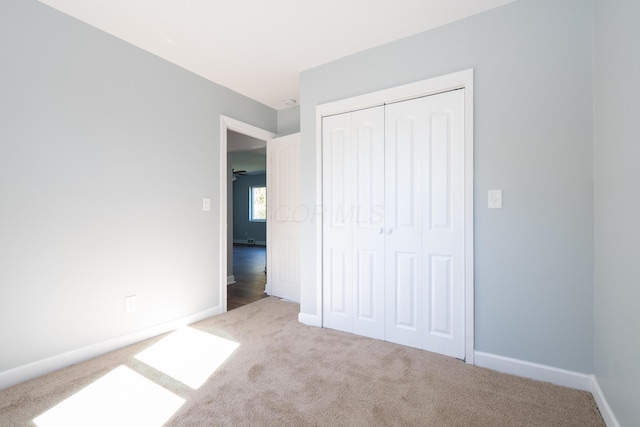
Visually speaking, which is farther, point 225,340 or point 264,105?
point 264,105

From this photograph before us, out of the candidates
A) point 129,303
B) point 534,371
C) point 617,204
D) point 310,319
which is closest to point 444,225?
point 617,204

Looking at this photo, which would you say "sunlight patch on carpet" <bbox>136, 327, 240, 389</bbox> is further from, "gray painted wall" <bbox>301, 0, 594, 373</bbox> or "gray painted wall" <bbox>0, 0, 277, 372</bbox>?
"gray painted wall" <bbox>301, 0, 594, 373</bbox>

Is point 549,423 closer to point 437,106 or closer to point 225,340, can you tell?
point 437,106

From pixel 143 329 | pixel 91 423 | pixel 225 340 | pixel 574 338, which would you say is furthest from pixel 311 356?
pixel 574 338

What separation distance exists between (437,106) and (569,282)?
1.48m

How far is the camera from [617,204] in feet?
4.45

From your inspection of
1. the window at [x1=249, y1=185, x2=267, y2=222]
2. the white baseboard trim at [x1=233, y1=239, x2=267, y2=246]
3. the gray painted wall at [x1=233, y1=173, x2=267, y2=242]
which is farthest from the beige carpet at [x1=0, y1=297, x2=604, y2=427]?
the window at [x1=249, y1=185, x2=267, y2=222]

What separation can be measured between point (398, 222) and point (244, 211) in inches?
367

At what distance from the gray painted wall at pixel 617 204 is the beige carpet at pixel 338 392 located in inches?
14.2

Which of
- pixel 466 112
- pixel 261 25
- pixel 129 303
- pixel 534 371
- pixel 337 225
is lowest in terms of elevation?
pixel 534 371

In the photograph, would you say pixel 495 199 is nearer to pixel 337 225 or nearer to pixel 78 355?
pixel 337 225

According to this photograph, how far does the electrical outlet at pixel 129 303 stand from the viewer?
2.33 metres

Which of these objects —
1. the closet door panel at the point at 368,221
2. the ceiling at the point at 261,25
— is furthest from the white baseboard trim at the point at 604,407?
the ceiling at the point at 261,25

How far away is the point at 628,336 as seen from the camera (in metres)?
1.23
